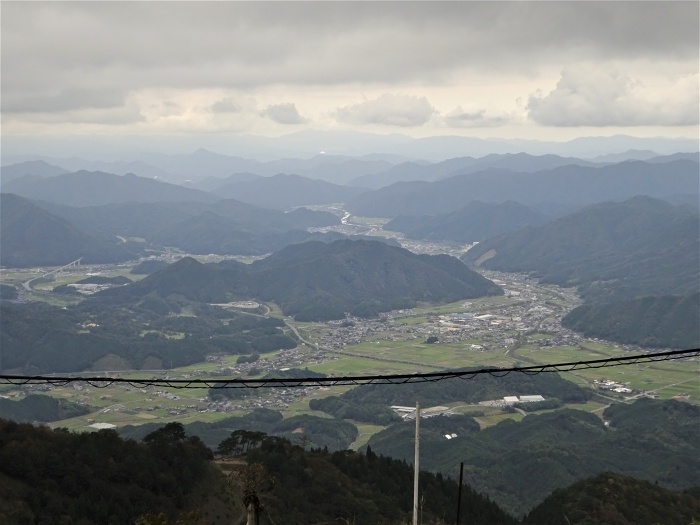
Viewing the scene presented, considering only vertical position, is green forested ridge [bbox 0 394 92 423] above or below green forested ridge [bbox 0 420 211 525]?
below

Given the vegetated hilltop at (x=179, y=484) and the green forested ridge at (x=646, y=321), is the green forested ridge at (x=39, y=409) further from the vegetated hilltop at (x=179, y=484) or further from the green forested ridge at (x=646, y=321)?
the green forested ridge at (x=646, y=321)

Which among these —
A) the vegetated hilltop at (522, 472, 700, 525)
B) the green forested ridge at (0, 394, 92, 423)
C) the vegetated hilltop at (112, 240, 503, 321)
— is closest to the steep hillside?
the vegetated hilltop at (112, 240, 503, 321)

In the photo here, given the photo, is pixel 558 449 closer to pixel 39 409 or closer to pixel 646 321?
pixel 39 409

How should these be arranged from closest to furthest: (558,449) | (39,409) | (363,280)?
(558,449) → (39,409) → (363,280)

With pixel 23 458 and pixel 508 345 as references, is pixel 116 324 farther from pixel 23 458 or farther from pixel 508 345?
pixel 23 458

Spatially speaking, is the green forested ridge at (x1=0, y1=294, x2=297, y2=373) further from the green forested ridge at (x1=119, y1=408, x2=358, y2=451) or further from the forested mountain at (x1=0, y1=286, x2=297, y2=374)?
the green forested ridge at (x1=119, y1=408, x2=358, y2=451)

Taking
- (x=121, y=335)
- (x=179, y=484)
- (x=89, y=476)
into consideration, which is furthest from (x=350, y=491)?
(x=121, y=335)
